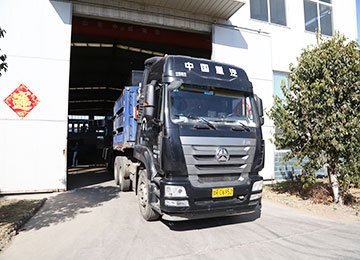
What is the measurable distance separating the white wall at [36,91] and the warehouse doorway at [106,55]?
1928 millimetres

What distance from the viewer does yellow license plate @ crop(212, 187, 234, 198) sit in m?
3.60

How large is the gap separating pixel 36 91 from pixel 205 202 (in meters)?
6.40

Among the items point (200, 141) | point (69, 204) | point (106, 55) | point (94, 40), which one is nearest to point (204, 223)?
point (200, 141)

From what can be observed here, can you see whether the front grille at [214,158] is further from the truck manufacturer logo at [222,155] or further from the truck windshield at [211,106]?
the truck windshield at [211,106]

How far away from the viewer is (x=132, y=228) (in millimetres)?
4156

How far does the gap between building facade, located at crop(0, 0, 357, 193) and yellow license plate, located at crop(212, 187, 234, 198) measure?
374cm

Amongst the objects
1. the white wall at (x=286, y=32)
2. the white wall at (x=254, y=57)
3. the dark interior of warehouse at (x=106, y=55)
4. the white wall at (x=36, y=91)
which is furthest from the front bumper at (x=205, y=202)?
the white wall at (x=286, y=32)

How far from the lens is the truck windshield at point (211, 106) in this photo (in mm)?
3789

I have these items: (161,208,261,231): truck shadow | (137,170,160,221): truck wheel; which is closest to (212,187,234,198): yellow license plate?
(161,208,261,231): truck shadow

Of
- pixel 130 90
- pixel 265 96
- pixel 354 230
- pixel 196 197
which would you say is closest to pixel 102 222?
pixel 196 197

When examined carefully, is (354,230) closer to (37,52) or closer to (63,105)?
(63,105)

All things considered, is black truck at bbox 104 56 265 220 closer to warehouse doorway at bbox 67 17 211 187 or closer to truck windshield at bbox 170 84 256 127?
truck windshield at bbox 170 84 256 127

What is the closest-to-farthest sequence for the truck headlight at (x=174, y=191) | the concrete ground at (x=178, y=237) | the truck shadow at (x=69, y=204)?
the concrete ground at (x=178, y=237), the truck headlight at (x=174, y=191), the truck shadow at (x=69, y=204)

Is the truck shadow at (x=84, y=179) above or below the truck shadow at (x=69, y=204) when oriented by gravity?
above
